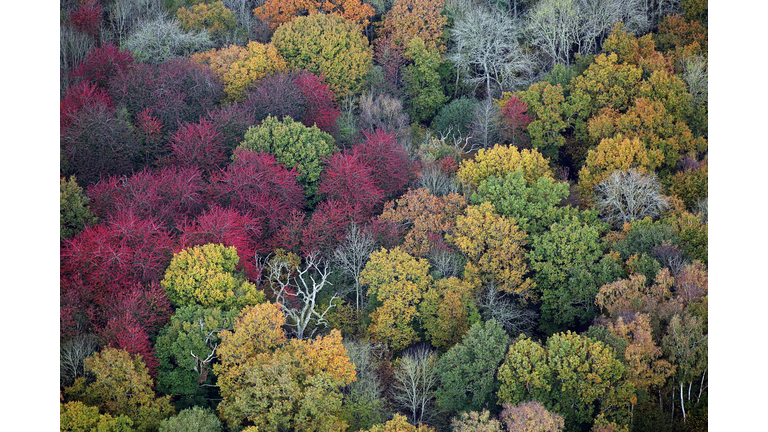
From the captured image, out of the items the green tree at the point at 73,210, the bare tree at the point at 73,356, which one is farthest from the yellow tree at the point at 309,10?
the bare tree at the point at 73,356

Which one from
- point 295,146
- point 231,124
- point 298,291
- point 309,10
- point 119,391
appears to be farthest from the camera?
point 309,10

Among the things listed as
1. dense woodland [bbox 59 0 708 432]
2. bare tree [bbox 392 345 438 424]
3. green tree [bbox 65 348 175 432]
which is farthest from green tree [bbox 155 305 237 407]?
bare tree [bbox 392 345 438 424]

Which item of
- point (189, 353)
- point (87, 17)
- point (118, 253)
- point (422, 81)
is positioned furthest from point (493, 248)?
point (87, 17)

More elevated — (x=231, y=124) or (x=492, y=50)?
(x=492, y=50)

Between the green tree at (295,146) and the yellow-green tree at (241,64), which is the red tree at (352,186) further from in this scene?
the yellow-green tree at (241,64)

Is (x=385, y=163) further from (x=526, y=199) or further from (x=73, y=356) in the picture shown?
(x=73, y=356)
